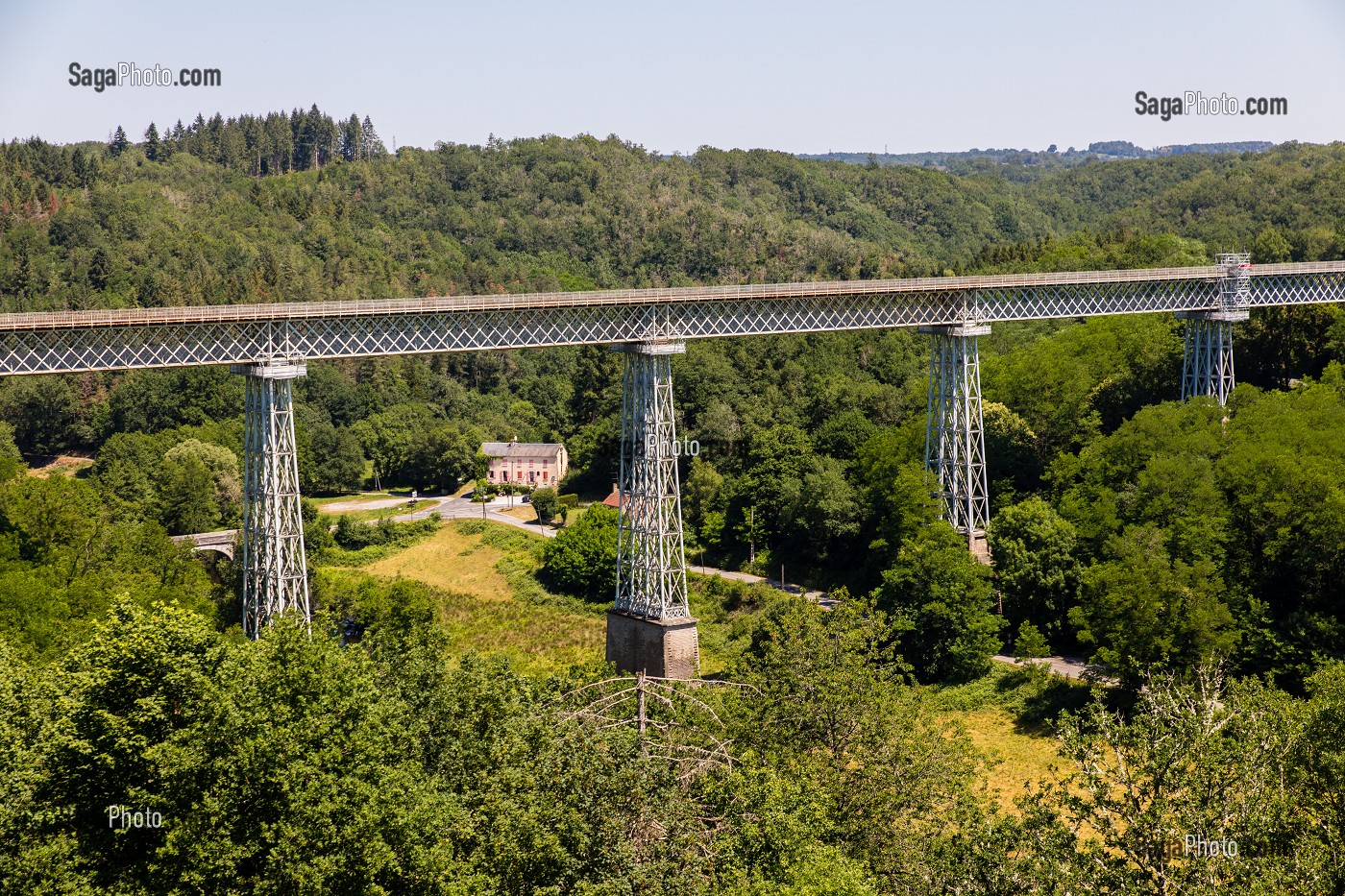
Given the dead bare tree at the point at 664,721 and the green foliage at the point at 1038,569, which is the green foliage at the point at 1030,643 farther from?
the dead bare tree at the point at 664,721

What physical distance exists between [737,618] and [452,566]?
71.1 feet

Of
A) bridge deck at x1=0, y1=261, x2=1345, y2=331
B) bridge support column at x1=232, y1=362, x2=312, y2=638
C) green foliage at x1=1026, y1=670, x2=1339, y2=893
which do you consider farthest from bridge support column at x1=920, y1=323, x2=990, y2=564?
green foliage at x1=1026, y1=670, x2=1339, y2=893

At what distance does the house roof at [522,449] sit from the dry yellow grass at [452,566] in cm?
1400

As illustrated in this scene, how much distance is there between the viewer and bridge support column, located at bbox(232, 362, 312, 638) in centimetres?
4762

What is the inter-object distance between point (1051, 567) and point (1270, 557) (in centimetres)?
890

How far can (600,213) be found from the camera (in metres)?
178

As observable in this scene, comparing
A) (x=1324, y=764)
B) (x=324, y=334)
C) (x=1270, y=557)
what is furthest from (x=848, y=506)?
(x=1324, y=764)

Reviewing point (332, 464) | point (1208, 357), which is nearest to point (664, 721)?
point (1208, 357)

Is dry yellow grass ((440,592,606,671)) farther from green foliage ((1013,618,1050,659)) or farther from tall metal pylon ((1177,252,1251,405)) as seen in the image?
tall metal pylon ((1177,252,1251,405))

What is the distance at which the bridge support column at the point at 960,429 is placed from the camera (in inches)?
2424

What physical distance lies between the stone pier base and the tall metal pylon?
32.2 m

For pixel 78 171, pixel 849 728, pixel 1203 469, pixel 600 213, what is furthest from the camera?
pixel 600 213

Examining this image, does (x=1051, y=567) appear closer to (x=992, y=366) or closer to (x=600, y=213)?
(x=992, y=366)

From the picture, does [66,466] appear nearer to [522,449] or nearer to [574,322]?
[522,449]
